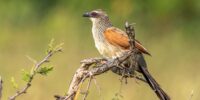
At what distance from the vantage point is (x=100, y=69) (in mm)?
4348

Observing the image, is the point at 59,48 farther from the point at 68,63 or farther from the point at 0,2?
the point at 0,2

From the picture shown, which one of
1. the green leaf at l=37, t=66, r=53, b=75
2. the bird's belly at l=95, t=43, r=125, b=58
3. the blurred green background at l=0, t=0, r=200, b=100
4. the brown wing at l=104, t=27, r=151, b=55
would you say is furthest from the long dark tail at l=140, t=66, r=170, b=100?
the blurred green background at l=0, t=0, r=200, b=100

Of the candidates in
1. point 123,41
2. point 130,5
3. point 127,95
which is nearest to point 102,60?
point 123,41

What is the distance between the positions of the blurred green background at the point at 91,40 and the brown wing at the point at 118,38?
44.9 inches

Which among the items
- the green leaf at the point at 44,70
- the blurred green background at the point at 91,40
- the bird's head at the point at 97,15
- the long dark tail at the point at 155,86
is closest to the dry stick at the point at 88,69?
the green leaf at the point at 44,70

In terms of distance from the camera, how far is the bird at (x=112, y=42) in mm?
4953

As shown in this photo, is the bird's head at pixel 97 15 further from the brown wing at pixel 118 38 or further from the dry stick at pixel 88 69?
the dry stick at pixel 88 69

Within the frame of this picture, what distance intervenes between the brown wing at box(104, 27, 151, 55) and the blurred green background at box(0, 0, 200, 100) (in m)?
1.14

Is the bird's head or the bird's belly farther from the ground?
the bird's head

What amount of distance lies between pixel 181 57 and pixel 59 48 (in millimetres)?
5359

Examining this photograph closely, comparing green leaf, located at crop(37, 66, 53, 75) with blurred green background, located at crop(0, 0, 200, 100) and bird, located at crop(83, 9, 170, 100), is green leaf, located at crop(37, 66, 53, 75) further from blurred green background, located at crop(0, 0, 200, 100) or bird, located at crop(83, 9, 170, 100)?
blurred green background, located at crop(0, 0, 200, 100)

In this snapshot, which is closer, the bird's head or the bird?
the bird

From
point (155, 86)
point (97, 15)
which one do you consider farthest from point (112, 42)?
point (155, 86)

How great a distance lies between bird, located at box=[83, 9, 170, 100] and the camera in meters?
4.95
